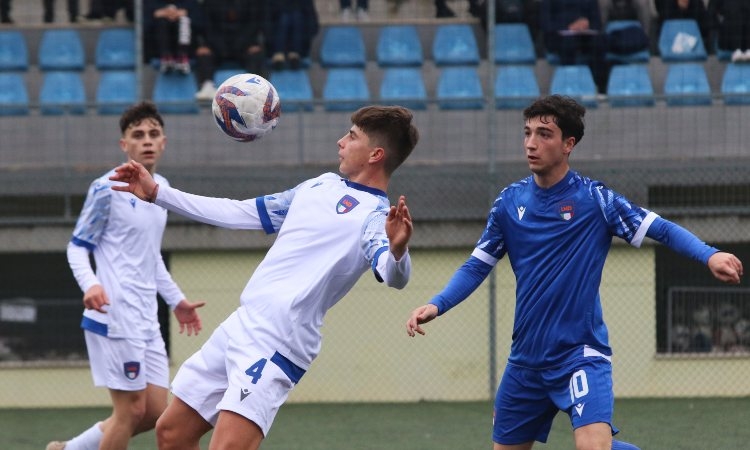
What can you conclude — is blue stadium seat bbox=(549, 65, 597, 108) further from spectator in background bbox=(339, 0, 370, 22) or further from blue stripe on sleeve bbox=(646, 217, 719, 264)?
blue stripe on sleeve bbox=(646, 217, 719, 264)

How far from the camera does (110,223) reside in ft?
24.7

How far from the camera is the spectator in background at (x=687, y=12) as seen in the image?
13672 mm

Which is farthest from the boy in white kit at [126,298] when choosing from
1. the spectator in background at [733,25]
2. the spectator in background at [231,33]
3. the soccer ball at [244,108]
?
the spectator in background at [733,25]

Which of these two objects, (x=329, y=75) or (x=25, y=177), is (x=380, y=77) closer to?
(x=329, y=75)

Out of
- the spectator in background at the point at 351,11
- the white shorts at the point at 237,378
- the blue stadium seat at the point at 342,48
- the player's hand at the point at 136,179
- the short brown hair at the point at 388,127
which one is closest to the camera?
the white shorts at the point at 237,378

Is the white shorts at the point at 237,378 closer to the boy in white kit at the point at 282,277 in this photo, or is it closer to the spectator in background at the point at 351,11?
the boy in white kit at the point at 282,277

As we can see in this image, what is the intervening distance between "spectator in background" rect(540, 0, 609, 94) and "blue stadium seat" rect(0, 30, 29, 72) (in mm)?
5537

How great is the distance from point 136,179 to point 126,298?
2158 mm

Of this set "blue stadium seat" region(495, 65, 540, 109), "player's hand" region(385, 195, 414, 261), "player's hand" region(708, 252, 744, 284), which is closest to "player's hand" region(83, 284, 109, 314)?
"player's hand" region(385, 195, 414, 261)

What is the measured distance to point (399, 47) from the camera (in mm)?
14156

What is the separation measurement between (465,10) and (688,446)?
650 centimetres

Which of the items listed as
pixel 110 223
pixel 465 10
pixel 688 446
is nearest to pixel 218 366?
pixel 110 223

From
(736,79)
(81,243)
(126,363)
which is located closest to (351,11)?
(736,79)

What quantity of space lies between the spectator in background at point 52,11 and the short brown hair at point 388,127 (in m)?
9.56
